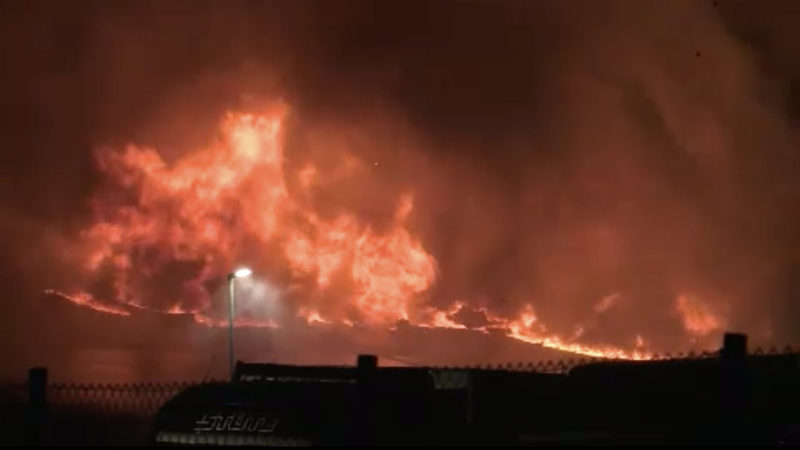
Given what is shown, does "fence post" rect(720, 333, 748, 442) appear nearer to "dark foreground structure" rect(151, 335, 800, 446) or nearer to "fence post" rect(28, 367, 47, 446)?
"dark foreground structure" rect(151, 335, 800, 446)

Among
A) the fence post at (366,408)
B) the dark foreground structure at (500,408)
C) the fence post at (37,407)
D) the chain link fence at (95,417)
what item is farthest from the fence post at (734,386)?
the fence post at (37,407)

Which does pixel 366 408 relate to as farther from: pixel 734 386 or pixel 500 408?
pixel 734 386

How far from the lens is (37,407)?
1298 cm

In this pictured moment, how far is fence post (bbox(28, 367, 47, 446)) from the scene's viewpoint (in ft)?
42.5

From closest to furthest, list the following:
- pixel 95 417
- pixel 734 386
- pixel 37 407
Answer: pixel 734 386 < pixel 37 407 < pixel 95 417

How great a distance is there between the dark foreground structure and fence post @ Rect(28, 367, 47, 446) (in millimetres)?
1247

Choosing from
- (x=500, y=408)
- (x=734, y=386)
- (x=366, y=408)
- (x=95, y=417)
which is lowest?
(x=366, y=408)

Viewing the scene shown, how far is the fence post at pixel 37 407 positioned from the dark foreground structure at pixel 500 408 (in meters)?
1.25

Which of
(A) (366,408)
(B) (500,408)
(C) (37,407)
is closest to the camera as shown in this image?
(A) (366,408)

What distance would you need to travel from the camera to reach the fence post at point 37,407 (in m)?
12.9

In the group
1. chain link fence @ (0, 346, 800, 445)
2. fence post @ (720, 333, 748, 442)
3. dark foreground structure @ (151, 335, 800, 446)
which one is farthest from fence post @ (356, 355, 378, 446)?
chain link fence @ (0, 346, 800, 445)

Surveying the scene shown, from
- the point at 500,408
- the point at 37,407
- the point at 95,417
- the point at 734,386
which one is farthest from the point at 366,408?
the point at 95,417

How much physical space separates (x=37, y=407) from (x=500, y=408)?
5.26m

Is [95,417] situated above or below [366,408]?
above
